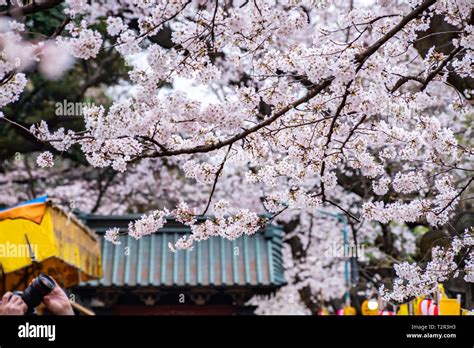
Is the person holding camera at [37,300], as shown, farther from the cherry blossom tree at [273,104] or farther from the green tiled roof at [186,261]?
the green tiled roof at [186,261]

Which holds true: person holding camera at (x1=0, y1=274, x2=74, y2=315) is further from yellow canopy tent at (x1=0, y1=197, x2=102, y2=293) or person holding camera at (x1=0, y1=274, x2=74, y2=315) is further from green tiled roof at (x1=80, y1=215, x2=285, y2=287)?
green tiled roof at (x1=80, y1=215, x2=285, y2=287)

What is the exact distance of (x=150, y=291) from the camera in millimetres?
9398

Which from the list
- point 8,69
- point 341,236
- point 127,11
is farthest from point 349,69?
point 341,236

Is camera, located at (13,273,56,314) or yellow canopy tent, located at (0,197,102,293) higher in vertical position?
yellow canopy tent, located at (0,197,102,293)

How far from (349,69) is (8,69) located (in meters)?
1.18

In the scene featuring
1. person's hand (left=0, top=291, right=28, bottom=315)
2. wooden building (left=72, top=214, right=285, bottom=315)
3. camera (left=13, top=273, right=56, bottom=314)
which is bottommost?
person's hand (left=0, top=291, right=28, bottom=315)

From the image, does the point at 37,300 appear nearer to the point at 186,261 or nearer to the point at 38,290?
the point at 38,290

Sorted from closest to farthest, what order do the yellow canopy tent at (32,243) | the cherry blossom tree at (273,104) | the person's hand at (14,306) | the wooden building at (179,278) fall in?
the cherry blossom tree at (273,104) < the person's hand at (14,306) < the yellow canopy tent at (32,243) < the wooden building at (179,278)

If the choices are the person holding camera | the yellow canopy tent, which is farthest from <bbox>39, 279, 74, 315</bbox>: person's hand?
the yellow canopy tent

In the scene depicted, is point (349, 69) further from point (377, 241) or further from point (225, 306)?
point (377, 241)

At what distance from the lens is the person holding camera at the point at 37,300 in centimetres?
343

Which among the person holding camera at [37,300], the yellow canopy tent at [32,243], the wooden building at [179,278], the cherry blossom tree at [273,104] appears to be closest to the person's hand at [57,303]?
the person holding camera at [37,300]

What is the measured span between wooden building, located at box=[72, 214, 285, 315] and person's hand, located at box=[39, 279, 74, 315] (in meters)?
5.69

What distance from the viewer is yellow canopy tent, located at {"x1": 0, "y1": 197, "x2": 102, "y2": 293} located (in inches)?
209
